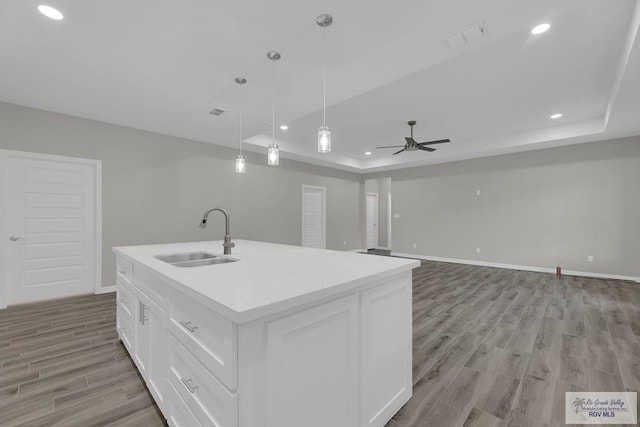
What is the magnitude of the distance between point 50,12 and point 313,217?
594cm

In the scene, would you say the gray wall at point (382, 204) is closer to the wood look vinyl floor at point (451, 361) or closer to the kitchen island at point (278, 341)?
the wood look vinyl floor at point (451, 361)

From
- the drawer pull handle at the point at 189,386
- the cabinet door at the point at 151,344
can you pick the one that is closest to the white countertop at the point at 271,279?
the cabinet door at the point at 151,344

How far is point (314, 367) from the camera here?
1.12m

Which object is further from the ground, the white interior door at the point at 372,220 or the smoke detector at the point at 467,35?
the smoke detector at the point at 467,35

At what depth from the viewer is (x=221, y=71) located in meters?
2.72

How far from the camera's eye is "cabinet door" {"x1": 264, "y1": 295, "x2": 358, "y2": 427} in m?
0.99

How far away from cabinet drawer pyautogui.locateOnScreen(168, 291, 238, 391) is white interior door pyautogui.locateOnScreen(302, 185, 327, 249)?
19.0 ft

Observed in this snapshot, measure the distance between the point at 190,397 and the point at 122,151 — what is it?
4.29 m

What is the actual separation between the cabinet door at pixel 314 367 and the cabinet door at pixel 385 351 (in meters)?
0.09

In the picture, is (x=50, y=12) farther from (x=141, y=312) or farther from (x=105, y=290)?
(x=105, y=290)

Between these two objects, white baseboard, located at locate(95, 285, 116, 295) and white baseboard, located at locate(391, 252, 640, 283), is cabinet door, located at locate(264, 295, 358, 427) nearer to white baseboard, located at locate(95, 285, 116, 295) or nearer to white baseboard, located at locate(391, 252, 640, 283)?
white baseboard, located at locate(95, 285, 116, 295)

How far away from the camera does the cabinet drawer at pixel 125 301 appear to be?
2.05 m

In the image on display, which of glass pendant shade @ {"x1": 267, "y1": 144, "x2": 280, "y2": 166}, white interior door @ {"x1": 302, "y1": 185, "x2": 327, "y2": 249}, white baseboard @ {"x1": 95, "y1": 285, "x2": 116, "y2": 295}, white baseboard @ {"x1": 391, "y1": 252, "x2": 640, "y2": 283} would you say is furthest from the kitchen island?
white baseboard @ {"x1": 391, "y1": 252, "x2": 640, "y2": 283}

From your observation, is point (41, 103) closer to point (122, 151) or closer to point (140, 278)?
point (122, 151)
